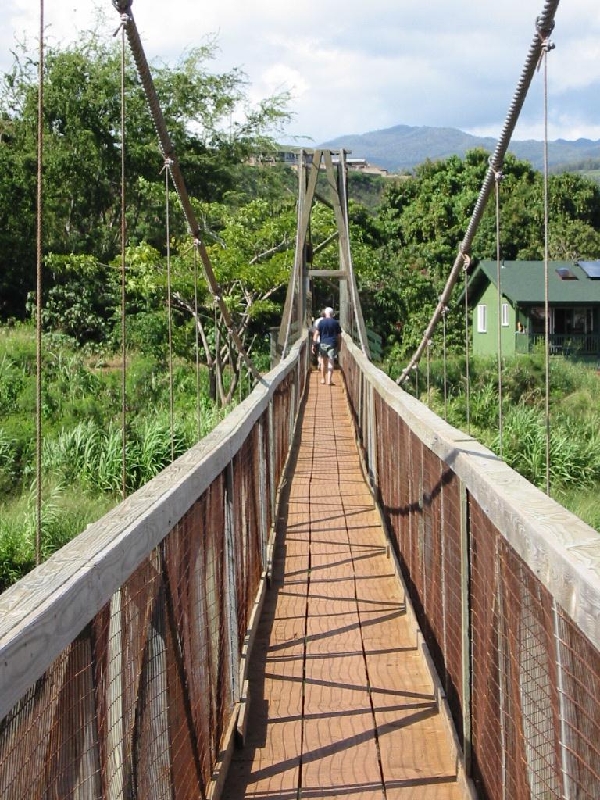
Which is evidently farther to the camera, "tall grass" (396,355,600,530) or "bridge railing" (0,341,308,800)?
"tall grass" (396,355,600,530)

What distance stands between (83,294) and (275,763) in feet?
74.5

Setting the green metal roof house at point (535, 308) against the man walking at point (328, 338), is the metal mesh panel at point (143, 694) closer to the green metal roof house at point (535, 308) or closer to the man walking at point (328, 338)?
the man walking at point (328, 338)

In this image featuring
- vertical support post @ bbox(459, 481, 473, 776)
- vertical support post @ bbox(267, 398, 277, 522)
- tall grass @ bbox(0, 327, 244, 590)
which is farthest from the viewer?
tall grass @ bbox(0, 327, 244, 590)

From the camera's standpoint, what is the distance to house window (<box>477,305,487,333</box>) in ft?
102

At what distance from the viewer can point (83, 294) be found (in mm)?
24891

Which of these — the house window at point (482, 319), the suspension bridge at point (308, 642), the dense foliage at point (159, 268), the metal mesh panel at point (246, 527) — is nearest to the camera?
the suspension bridge at point (308, 642)

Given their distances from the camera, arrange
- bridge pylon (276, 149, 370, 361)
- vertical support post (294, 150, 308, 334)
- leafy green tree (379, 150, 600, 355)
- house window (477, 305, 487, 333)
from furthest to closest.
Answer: leafy green tree (379, 150, 600, 355) → house window (477, 305, 487, 333) → vertical support post (294, 150, 308, 334) → bridge pylon (276, 149, 370, 361)

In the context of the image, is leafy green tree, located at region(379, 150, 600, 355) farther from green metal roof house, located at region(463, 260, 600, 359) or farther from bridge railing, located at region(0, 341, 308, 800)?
bridge railing, located at region(0, 341, 308, 800)

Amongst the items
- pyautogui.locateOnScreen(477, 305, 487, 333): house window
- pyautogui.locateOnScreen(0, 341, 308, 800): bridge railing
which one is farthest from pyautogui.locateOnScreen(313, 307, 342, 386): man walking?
pyautogui.locateOnScreen(477, 305, 487, 333): house window

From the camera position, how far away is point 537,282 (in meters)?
30.0

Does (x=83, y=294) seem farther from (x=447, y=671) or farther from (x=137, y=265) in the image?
(x=447, y=671)

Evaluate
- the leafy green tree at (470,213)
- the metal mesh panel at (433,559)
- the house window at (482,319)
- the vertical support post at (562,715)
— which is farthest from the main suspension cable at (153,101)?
the leafy green tree at (470,213)

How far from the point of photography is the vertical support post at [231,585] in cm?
320

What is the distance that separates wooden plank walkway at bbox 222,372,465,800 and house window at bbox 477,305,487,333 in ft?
83.5
